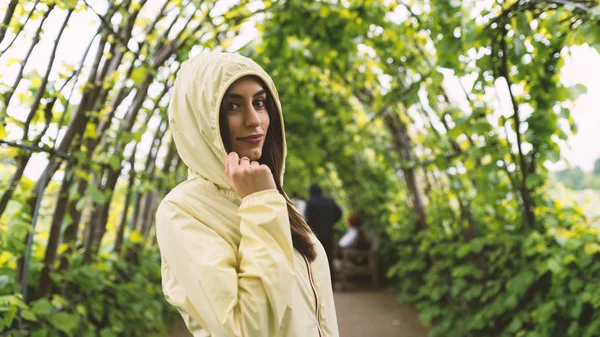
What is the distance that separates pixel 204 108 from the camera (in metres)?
1.46

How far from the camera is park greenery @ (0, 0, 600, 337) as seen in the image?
309 cm

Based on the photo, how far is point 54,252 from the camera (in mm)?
3639

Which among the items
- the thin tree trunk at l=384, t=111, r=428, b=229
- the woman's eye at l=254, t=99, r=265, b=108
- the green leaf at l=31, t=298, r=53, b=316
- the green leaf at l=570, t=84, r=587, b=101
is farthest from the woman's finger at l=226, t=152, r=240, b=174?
the thin tree trunk at l=384, t=111, r=428, b=229

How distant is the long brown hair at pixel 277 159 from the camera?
152 centimetres

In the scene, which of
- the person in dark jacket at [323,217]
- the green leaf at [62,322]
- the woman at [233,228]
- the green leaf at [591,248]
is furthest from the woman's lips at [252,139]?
the person in dark jacket at [323,217]

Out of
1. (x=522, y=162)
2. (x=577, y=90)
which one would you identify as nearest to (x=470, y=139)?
(x=522, y=162)

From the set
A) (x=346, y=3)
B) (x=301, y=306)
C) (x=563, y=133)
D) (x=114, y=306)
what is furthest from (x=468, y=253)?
(x=301, y=306)

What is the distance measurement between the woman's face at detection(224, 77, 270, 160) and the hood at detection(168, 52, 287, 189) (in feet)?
0.10

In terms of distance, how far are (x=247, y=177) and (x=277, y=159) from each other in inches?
14.9

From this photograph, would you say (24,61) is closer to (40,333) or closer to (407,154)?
(40,333)

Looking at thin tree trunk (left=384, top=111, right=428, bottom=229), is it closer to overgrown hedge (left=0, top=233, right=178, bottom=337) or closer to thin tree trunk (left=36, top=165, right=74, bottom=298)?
overgrown hedge (left=0, top=233, right=178, bottom=337)

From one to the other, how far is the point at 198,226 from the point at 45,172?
7.12ft

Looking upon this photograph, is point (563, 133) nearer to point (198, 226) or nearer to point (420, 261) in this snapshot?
point (198, 226)

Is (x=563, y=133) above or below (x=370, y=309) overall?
above
